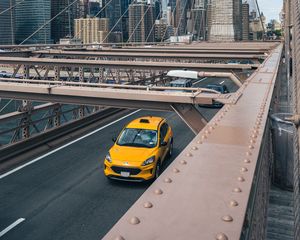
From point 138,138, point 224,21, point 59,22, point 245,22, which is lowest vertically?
point 138,138

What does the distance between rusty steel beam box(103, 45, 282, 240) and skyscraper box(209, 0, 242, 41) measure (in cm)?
7798

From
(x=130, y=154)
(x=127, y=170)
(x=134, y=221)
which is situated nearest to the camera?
(x=134, y=221)

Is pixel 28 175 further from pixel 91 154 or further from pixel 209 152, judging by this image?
pixel 209 152

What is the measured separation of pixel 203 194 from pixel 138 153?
373 inches

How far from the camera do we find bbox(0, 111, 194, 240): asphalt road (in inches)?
348

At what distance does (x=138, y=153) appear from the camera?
11930 millimetres

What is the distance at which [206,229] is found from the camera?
207 centimetres

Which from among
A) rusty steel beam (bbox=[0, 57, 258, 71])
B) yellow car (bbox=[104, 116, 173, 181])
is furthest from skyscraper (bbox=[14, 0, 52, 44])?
yellow car (bbox=[104, 116, 173, 181])

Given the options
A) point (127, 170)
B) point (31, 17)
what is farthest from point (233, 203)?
point (31, 17)

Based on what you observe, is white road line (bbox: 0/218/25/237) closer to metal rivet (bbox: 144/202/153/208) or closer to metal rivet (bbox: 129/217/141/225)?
metal rivet (bbox: 144/202/153/208)

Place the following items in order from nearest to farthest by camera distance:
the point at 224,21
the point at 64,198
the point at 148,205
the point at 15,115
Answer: the point at 148,205, the point at 64,198, the point at 15,115, the point at 224,21

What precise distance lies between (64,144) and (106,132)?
3124 millimetres

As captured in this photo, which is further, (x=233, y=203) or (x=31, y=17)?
(x=31, y=17)

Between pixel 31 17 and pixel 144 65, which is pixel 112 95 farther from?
Result: pixel 31 17
